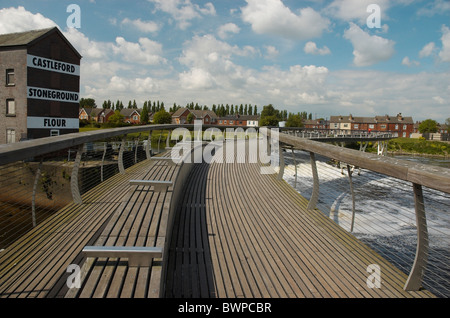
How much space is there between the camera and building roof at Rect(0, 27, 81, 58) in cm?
2405

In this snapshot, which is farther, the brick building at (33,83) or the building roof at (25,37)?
the brick building at (33,83)

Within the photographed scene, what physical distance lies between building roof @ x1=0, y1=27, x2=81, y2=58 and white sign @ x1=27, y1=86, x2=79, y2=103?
12.1 ft

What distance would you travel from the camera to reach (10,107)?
A: 25.3m

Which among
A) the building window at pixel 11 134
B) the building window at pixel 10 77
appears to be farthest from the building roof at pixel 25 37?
the building window at pixel 11 134

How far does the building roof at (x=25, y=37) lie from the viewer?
24047mm

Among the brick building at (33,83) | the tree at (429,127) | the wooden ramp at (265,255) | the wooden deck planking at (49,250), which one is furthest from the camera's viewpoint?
the tree at (429,127)

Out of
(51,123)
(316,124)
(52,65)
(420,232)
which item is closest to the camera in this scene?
(420,232)

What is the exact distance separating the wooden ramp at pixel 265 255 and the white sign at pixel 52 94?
25349 millimetres

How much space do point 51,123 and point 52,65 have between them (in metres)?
5.27

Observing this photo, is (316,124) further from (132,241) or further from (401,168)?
(132,241)

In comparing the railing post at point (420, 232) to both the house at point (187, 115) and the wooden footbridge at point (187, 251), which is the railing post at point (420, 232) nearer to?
the wooden footbridge at point (187, 251)

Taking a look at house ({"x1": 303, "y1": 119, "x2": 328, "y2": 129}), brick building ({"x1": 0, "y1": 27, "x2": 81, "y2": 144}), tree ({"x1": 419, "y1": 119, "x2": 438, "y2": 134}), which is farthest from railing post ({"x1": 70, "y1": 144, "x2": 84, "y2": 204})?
house ({"x1": 303, "y1": 119, "x2": 328, "y2": 129})

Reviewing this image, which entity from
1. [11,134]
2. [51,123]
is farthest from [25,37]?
[11,134]
